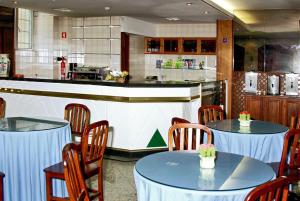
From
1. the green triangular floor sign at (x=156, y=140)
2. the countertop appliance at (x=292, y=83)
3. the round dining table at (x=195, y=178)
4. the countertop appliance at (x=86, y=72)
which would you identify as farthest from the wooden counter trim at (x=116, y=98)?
the countertop appliance at (x=292, y=83)

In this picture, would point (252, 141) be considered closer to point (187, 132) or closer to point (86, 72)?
point (187, 132)

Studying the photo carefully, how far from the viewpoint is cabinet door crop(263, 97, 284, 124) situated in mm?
8141

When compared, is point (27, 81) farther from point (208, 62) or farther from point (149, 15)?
point (208, 62)

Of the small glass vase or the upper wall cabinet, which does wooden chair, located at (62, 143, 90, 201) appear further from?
the upper wall cabinet

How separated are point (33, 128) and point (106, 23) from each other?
19.6 feet

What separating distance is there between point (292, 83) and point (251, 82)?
89cm

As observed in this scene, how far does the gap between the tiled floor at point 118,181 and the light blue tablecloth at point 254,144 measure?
3.72ft

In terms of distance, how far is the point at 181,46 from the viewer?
10008 millimetres

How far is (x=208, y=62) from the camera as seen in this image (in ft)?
32.1

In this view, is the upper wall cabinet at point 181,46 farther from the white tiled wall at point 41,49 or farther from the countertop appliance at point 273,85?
the white tiled wall at point 41,49

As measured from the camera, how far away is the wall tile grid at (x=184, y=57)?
9.49 metres

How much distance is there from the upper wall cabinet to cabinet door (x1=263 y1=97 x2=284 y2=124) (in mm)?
2097

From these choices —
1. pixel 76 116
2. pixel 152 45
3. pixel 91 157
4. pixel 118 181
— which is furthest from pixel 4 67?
pixel 152 45

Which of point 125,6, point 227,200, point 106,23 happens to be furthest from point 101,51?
point 227,200
